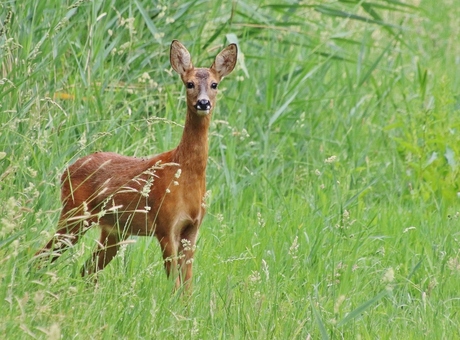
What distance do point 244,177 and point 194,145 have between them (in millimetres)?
1606

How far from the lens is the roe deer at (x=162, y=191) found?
16.0 ft

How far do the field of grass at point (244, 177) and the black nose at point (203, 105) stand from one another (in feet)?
0.53

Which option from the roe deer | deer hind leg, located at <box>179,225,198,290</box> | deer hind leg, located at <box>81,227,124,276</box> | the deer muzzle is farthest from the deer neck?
deer hind leg, located at <box>81,227,124,276</box>

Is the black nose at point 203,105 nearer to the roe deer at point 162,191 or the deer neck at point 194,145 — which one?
the roe deer at point 162,191

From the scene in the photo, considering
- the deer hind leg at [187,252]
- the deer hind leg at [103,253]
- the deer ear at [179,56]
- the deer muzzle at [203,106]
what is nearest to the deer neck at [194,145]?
the deer muzzle at [203,106]

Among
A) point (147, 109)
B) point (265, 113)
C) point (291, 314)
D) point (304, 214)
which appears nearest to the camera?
point (291, 314)

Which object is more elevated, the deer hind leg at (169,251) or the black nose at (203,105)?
the black nose at (203,105)

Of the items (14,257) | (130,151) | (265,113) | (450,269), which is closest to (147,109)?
(130,151)

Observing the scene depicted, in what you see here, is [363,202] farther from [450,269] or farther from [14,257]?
[14,257]

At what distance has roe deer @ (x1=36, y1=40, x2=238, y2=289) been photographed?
4879mm

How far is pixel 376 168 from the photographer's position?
7.23m

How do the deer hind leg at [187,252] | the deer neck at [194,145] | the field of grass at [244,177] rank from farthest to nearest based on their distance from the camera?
the deer neck at [194,145] → the deer hind leg at [187,252] → the field of grass at [244,177]

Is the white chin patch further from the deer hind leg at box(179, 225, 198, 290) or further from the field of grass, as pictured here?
the deer hind leg at box(179, 225, 198, 290)

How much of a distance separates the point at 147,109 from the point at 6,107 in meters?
1.32
